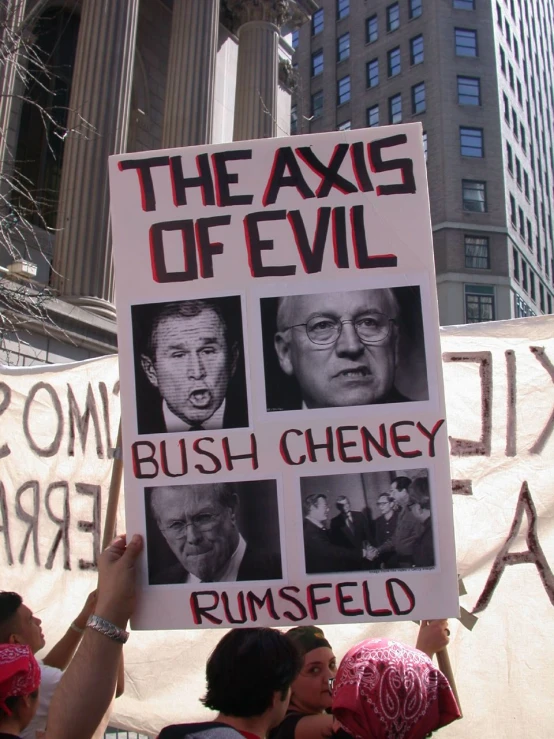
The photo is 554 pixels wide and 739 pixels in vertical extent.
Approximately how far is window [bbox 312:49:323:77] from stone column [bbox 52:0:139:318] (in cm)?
4503

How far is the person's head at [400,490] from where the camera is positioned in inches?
81.7

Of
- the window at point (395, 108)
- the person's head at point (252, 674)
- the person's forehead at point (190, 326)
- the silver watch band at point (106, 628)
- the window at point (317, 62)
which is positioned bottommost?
the person's head at point (252, 674)

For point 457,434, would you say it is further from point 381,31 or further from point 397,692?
point 381,31

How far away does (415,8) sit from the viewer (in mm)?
48688

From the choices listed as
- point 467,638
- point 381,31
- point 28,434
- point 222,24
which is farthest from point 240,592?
point 381,31

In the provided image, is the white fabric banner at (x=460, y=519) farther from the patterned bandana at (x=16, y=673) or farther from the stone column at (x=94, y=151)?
the stone column at (x=94, y=151)

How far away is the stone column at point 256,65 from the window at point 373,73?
1403 inches

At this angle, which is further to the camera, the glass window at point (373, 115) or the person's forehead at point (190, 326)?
the glass window at point (373, 115)

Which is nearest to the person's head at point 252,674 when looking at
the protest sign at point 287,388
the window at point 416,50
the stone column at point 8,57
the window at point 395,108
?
the protest sign at point 287,388

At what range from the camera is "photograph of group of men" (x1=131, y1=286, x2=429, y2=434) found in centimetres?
212

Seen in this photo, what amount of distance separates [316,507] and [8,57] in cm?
383

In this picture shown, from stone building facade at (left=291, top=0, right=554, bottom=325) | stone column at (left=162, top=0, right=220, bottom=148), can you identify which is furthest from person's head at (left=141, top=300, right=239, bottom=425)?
stone building facade at (left=291, top=0, right=554, bottom=325)

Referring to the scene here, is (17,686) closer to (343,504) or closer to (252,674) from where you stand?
(252,674)

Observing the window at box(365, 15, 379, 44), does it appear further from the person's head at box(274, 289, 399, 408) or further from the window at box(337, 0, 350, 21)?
the person's head at box(274, 289, 399, 408)
